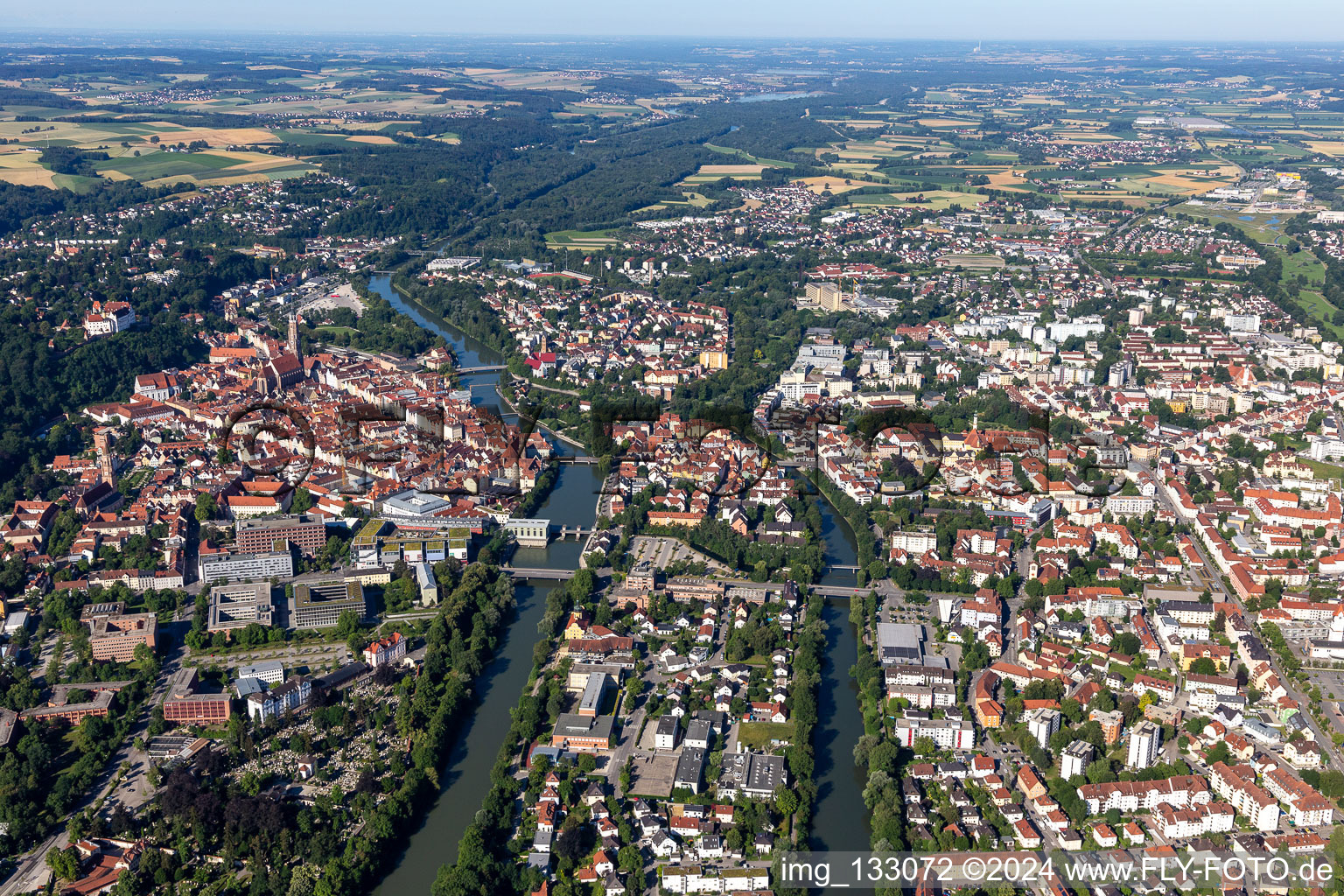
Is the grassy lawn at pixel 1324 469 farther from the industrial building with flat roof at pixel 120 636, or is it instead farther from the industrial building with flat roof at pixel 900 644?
the industrial building with flat roof at pixel 120 636

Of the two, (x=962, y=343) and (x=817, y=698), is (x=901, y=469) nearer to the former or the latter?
(x=817, y=698)

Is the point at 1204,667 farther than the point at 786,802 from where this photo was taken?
Yes

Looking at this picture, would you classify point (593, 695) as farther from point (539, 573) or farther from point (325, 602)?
point (325, 602)

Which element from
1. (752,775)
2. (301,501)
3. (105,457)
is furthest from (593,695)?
(105,457)

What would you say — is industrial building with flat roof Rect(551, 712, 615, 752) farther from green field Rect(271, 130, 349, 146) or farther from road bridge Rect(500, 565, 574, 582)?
green field Rect(271, 130, 349, 146)

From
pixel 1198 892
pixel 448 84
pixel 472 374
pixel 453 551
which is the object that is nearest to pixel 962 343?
pixel 472 374
